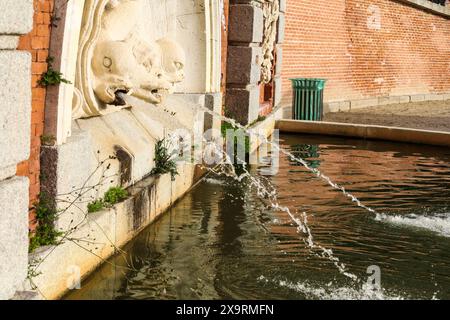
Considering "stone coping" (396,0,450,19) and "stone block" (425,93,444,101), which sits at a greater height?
"stone coping" (396,0,450,19)

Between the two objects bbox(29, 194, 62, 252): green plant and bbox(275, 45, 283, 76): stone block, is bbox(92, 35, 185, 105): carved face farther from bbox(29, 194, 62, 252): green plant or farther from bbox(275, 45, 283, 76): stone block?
bbox(275, 45, 283, 76): stone block

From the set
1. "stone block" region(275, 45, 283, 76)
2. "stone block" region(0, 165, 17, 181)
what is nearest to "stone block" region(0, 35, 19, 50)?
"stone block" region(0, 165, 17, 181)

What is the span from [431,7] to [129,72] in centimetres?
1774

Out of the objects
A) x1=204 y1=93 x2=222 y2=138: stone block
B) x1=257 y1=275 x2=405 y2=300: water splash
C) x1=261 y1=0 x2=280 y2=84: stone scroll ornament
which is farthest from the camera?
x1=261 y1=0 x2=280 y2=84: stone scroll ornament

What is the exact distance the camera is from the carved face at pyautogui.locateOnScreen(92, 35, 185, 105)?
22.6 ft

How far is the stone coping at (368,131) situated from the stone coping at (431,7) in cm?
904

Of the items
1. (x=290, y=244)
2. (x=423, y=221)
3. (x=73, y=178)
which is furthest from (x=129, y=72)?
(x=423, y=221)

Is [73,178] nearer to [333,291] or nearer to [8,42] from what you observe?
[8,42]

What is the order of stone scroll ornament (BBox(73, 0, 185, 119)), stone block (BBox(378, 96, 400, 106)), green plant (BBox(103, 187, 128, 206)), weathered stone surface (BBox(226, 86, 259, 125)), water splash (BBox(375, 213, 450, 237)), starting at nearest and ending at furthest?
1. green plant (BBox(103, 187, 128, 206))
2. stone scroll ornament (BBox(73, 0, 185, 119))
3. water splash (BBox(375, 213, 450, 237))
4. weathered stone surface (BBox(226, 86, 259, 125))
5. stone block (BBox(378, 96, 400, 106))

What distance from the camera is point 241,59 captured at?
1210cm

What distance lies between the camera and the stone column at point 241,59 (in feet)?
39.4

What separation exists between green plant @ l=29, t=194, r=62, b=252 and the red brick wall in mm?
12979

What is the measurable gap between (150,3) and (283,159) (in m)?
2.80

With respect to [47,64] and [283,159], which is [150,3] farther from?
[47,64]
